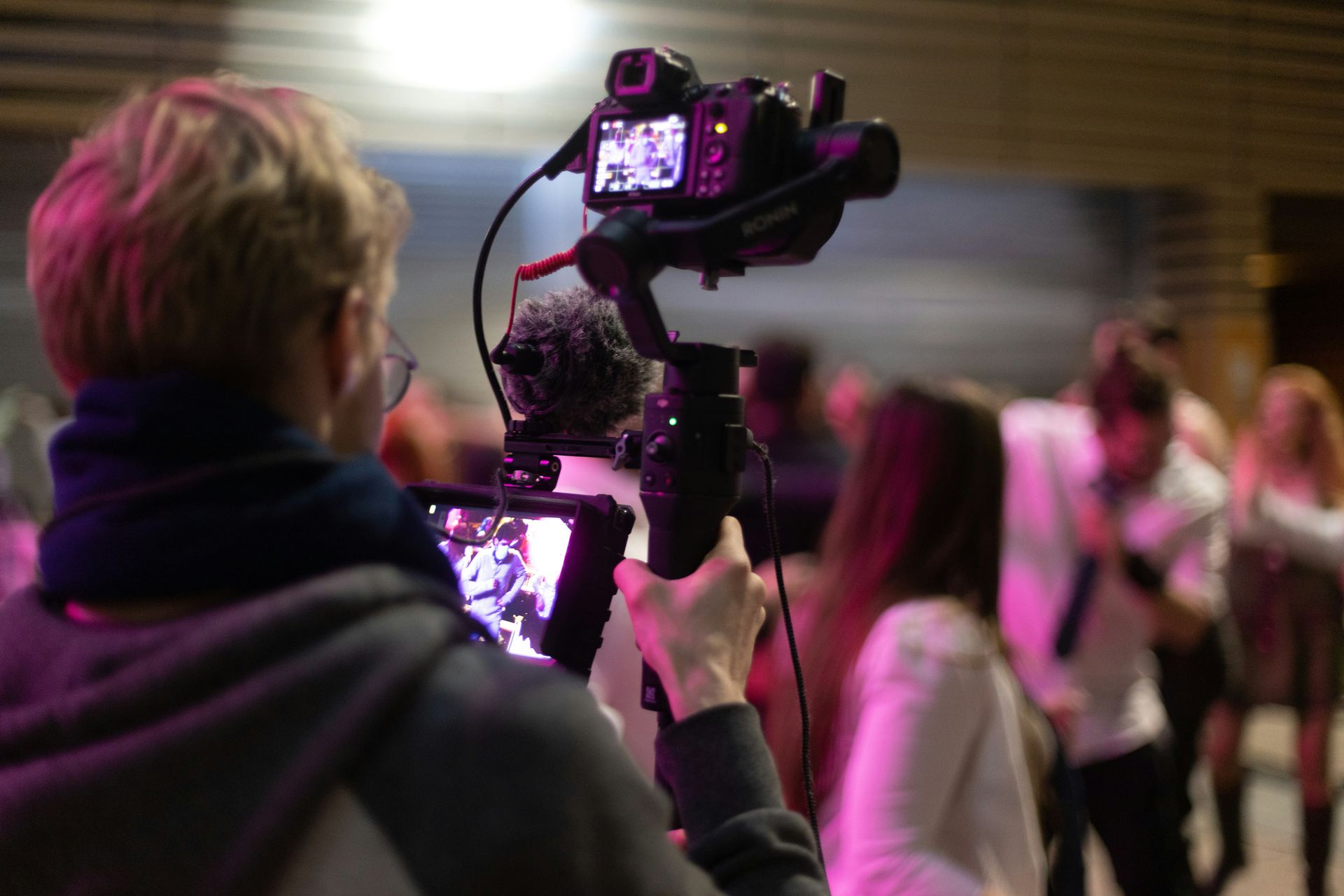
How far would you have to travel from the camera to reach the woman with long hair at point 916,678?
158 centimetres

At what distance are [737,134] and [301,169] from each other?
0.37 m

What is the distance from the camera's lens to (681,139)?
0.99 metres

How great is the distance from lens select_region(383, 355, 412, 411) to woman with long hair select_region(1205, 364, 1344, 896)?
3672mm

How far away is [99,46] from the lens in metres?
3.78

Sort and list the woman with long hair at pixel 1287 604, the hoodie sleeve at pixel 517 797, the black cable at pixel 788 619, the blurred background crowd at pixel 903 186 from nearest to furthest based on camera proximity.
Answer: the hoodie sleeve at pixel 517 797 < the black cable at pixel 788 619 < the blurred background crowd at pixel 903 186 < the woman with long hair at pixel 1287 604

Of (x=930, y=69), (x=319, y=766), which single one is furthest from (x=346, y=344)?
(x=930, y=69)

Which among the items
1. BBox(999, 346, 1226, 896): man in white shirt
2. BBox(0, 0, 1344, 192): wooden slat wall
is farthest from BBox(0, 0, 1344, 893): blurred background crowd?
BBox(999, 346, 1226, 896): man in white shirt

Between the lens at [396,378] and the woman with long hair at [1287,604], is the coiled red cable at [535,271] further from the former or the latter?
the woman with long hair at [1287,604]

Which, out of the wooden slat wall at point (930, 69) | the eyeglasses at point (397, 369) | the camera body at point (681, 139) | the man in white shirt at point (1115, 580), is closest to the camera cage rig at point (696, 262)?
the camera body at point (681, 139)

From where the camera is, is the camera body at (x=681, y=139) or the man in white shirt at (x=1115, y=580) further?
the man in white shirt at (x=1115, y=580)

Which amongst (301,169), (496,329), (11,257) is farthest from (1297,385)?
(11,257)

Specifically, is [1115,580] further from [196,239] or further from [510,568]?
[196,239]

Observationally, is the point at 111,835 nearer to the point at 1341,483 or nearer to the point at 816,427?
the point at 816,427

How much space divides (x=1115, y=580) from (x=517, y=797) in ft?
8.43
